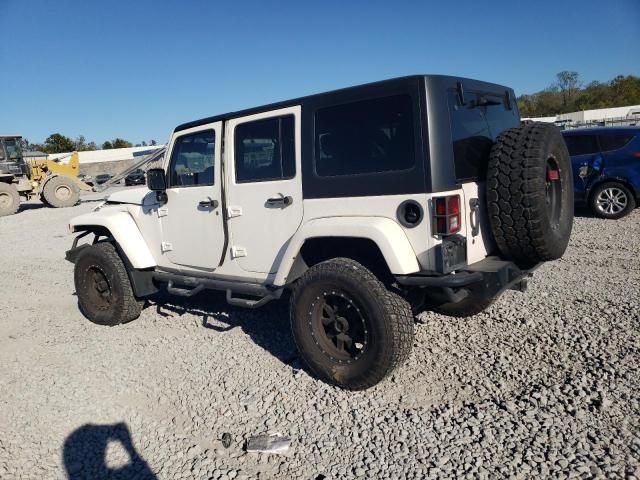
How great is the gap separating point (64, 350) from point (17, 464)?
1810mm

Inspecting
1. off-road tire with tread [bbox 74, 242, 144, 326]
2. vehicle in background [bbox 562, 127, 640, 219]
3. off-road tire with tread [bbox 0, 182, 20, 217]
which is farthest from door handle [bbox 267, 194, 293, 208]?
off-road tire with tread [bbox 0, 182, 20, 217]

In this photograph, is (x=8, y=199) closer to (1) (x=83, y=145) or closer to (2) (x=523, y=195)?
(2) (x=523, y=195)

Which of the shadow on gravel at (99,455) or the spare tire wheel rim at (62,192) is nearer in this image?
the shadow on gravel at (99,455)

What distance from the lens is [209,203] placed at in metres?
4.12

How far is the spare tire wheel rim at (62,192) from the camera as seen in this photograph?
62.2 feet

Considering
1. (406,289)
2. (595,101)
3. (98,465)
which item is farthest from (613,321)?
(595,101)

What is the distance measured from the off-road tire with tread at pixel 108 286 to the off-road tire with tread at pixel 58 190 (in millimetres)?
15954

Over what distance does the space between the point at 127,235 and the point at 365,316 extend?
9.56 ft

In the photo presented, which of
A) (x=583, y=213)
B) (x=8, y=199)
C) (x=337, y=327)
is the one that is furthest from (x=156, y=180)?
(x=8, y=199)

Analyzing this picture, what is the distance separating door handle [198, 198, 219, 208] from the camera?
4.09 m

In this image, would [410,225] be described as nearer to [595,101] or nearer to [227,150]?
[227,150]

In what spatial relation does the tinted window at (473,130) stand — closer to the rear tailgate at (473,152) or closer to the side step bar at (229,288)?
the rear tailgate at (473,152)

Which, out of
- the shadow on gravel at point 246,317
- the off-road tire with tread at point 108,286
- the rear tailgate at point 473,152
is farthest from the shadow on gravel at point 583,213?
the off-road tire with tread at point 108,286

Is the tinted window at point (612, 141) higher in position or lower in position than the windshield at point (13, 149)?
lower
